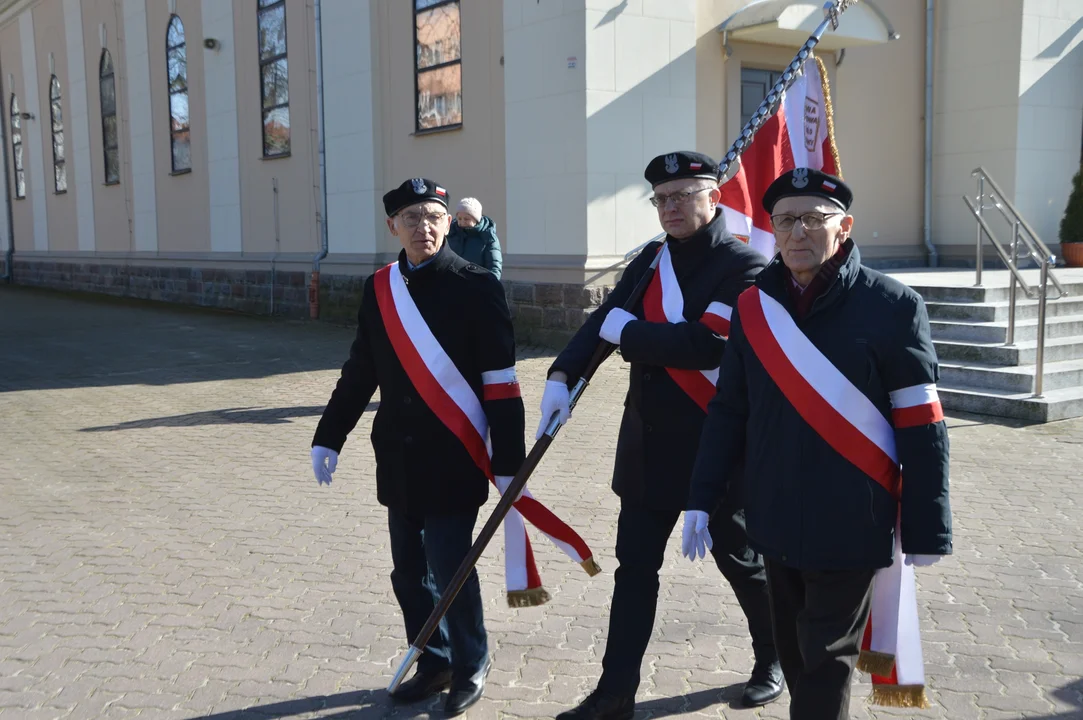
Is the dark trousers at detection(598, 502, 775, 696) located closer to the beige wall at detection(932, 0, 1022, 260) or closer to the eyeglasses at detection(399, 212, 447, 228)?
the eyeglasses at detection(399, 212, 447, 228)

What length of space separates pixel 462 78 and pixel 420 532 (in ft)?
34.3

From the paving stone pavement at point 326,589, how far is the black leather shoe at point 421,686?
0.06 meters

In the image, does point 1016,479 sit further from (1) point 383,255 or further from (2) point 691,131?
(1) point 383,255

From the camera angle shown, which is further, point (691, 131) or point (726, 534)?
point (691, 131)

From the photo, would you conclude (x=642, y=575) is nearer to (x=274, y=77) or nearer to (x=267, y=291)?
(x=267, y=291)

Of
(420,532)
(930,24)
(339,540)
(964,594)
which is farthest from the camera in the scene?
(930,24)

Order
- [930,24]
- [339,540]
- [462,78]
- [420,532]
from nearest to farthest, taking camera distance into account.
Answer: [420,532] → [339,540] → [462,78] → [930,24]

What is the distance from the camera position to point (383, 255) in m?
15.0

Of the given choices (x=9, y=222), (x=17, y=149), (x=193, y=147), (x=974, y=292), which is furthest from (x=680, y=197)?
(x=9, y=222)

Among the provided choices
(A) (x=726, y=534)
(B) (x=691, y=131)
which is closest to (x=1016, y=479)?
(A) (x=726, y=534)

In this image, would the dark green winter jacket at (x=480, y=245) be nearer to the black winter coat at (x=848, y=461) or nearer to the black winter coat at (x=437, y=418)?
the black winter coat at (x=437, y=418)

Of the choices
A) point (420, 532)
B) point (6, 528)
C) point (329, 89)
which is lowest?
point (6, 528)

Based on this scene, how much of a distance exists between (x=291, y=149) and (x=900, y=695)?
1534 centimetres

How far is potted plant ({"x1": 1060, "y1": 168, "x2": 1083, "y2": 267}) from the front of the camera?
14.0 metres
